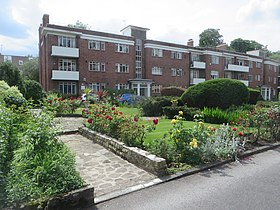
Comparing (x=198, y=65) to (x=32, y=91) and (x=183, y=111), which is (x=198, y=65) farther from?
(x=183, y=111)

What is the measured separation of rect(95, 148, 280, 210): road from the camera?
11.8ft

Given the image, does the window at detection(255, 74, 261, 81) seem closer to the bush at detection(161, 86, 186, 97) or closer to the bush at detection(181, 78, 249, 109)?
the bush at detection(161, 86, 186, 97)

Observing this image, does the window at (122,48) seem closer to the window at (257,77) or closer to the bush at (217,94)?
the bush at (217,94)

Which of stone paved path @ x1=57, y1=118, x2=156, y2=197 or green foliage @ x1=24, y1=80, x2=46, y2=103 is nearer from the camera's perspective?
stone paved path @ x1=57, y1=118, x2=156, y2=197

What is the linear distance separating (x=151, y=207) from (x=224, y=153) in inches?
124

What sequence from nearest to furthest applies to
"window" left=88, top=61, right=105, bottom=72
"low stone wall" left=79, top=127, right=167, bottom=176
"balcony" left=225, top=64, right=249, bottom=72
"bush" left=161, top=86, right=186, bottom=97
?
"low stone wall" left=79, top=127, right=167, bottom=176
"bush" left=161, top=86, right=186, bottom=97
"window" left=88, top=61, right=105, bottom=72
"balcony" left=225, top=64, right=249, bottom=72

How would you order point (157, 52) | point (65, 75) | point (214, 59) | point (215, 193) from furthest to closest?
point (214, 59) < point (157, 52) < point (65, 75) < point (215, 193)

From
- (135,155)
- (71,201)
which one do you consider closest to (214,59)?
(135,155)

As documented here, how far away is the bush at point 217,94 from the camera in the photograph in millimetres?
12656

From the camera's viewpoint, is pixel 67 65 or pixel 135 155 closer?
pixel 135 155

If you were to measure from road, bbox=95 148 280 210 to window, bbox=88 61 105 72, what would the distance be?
84.5 ft

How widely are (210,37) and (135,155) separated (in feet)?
217

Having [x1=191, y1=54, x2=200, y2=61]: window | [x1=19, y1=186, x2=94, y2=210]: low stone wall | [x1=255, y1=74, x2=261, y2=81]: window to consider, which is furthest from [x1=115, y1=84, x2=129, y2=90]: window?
[x1=255, y1=74, x2=261, y2=81]: window

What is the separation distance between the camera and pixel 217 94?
41.3 feet
